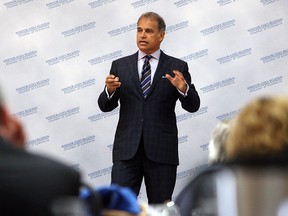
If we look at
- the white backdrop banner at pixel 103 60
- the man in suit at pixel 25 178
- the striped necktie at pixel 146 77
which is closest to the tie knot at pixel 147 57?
the striped necktie at pixel 146 77

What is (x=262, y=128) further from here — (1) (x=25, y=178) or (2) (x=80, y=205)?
(1) (x=25, y=178)

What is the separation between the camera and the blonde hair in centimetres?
218

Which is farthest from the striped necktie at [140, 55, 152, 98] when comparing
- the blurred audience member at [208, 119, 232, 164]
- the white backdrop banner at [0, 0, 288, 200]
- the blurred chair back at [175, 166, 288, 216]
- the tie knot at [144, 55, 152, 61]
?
the blurred chair back at [175, 166, 288, 216]

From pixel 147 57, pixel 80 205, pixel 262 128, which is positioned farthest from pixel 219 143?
pixel 147 57

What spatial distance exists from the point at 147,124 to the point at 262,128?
3.26 metres

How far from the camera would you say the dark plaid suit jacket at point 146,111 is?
5430 millimetres

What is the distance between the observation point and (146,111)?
544cm

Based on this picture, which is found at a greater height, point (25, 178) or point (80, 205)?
point (25, 178)

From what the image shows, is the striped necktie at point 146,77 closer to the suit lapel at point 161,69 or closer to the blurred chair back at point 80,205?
the suit lapel at point 161,69

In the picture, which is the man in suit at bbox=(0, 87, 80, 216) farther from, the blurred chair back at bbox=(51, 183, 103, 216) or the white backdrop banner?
the white backdrop banner

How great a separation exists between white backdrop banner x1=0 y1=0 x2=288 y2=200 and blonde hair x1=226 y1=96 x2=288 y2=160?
473cm

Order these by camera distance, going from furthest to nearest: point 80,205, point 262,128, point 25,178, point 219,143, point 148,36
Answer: point 148,36
point 219,143
point 262,128
point 80,205
point 25,178

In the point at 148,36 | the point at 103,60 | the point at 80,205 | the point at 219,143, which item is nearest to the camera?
the point at 80,205

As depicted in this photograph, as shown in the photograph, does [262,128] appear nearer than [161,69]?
Yes
